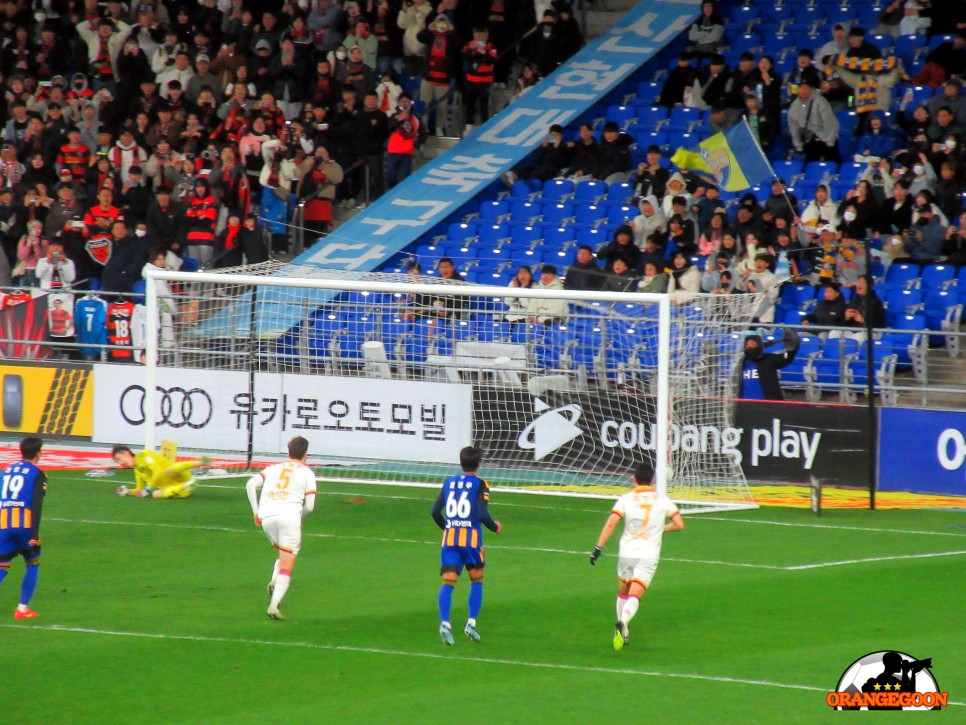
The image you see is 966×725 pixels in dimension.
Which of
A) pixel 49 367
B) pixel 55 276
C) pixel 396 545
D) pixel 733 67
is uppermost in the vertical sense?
pixel 733 67

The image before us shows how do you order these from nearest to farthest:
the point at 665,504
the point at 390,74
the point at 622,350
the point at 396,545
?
the point at 665,504 → the point at 396,545 → the point at 622,350 → the point at 390,74

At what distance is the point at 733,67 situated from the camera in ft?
93.0

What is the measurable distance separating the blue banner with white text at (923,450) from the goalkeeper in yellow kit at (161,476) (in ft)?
30.7

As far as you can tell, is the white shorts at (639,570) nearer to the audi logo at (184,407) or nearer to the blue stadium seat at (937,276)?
the audi logo at (184,407)

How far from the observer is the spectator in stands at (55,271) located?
86.4ft

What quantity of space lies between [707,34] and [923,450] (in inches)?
448

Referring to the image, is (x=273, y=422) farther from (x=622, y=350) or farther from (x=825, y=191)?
(x=825, y=191)

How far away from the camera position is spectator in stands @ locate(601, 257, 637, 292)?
2295 centimetres

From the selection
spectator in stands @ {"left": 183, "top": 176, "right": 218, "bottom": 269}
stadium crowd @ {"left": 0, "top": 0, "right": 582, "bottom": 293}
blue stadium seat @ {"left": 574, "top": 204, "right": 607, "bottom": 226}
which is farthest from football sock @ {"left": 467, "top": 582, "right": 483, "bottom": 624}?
spectator in stands @ {"left": 183, "top": 176, "right": 218, "bottom": 269}

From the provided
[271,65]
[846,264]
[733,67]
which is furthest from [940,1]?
[271,65]

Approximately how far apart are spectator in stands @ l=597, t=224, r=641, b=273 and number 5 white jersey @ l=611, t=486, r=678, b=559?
1177 centimetres

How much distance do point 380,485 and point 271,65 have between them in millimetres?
11957

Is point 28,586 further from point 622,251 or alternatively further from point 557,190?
point 557,190

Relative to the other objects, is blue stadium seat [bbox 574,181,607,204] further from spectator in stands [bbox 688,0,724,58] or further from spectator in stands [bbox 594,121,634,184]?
spectator in stands [bbox 688,0,724,58]
